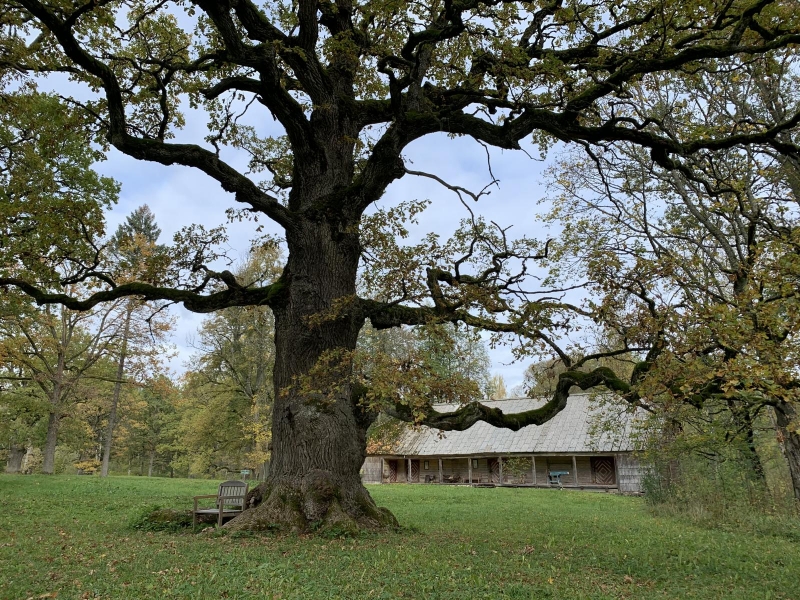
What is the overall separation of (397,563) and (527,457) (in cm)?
2042

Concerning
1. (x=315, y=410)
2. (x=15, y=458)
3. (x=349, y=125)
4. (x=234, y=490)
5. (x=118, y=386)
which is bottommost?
(x=15, y=458)

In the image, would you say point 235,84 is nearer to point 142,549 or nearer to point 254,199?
point 254,199

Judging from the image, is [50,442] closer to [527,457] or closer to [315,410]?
[527,457]

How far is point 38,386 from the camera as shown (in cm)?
2728

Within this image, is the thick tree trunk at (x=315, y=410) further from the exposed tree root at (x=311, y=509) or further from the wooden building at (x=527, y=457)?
the wooden building at (x=527, y=457)

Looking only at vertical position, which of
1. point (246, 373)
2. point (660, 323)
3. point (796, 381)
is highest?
point (246, 373)

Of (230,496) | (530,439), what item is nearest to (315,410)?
(230,496)

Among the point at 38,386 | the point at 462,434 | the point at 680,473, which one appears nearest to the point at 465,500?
the point at 680,473

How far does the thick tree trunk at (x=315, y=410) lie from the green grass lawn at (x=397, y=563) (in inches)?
23.3

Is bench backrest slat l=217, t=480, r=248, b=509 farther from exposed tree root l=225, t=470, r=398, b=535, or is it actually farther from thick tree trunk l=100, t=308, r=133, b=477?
thick tree trunk l=100, t=308, r=133, b=477

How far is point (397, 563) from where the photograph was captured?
21.6 feet

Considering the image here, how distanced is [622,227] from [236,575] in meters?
16.9

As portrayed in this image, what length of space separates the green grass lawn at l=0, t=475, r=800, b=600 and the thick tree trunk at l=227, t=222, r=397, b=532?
59 centimetres

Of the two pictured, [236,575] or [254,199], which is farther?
[254,199]
